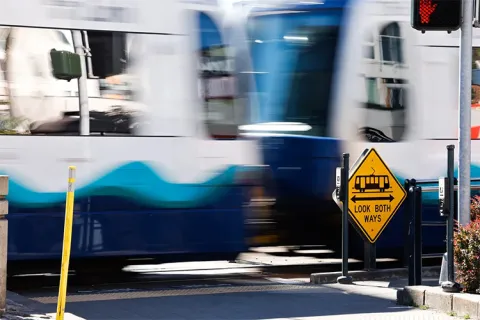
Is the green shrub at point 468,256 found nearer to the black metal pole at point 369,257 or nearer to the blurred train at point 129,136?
the black metal pole at point 369,257

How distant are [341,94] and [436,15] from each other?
4006 millimetres

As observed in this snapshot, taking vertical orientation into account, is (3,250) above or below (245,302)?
above

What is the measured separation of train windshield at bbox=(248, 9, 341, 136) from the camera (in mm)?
14344

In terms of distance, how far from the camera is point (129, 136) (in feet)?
41.7

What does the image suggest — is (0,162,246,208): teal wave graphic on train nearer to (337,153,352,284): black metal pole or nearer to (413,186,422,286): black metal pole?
(337,153,352,284): black metal pole

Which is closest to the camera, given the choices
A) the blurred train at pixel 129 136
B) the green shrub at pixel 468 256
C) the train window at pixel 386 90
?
the green shrub at pixel 468 256

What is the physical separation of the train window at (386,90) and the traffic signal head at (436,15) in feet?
12.8

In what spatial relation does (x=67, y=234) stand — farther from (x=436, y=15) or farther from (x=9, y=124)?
(x=436, y=15)

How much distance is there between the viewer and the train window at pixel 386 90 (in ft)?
47.3

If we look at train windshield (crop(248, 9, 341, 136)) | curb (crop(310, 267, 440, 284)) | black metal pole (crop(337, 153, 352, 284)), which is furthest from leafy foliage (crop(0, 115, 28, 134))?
curb (crop(310, 267, 440, 284))

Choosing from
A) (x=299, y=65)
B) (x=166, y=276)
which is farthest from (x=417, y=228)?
(x=166, y=276)

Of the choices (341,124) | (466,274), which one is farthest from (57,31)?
(466,274)

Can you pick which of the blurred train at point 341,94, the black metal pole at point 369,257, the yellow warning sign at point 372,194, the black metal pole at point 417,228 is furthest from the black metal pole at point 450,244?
the blurred train at point 341,94

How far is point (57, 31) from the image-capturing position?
487 inches
